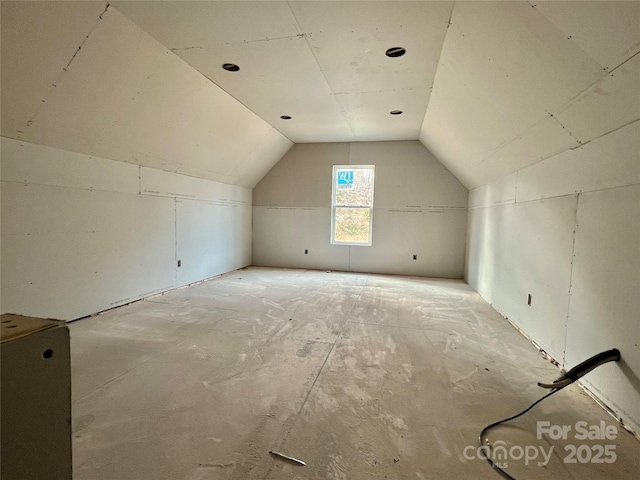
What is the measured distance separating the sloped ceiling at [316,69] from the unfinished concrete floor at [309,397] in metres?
1.78

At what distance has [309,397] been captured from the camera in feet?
6.41

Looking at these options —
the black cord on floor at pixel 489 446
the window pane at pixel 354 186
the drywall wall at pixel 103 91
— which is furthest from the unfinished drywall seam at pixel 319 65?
the black cord on floor at pixel 489 446

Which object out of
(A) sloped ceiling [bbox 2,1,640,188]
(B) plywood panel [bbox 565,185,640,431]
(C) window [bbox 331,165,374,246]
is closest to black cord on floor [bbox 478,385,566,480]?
(B) plywood panel [bbox 565,185,640,431]

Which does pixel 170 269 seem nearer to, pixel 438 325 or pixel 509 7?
pixel 438 325

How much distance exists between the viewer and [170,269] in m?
4.51

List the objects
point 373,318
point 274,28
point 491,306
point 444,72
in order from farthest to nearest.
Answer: point 491,306 → point 373,318 → point 444,72 → point 274,28

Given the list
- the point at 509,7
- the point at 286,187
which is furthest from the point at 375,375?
the point at 286,187

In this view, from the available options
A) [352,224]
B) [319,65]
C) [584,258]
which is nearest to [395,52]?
[319,65]

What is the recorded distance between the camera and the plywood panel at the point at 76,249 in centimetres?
264

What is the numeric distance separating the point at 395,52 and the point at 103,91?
Result: 8.50 feet

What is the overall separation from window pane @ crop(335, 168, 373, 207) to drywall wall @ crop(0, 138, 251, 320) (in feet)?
9.08

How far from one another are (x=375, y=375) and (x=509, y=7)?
2.47 meters

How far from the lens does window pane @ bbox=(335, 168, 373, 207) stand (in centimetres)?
634

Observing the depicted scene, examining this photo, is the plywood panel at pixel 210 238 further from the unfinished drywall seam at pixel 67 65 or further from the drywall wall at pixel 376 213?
the unfinished drywall seam at pixel 67 65
